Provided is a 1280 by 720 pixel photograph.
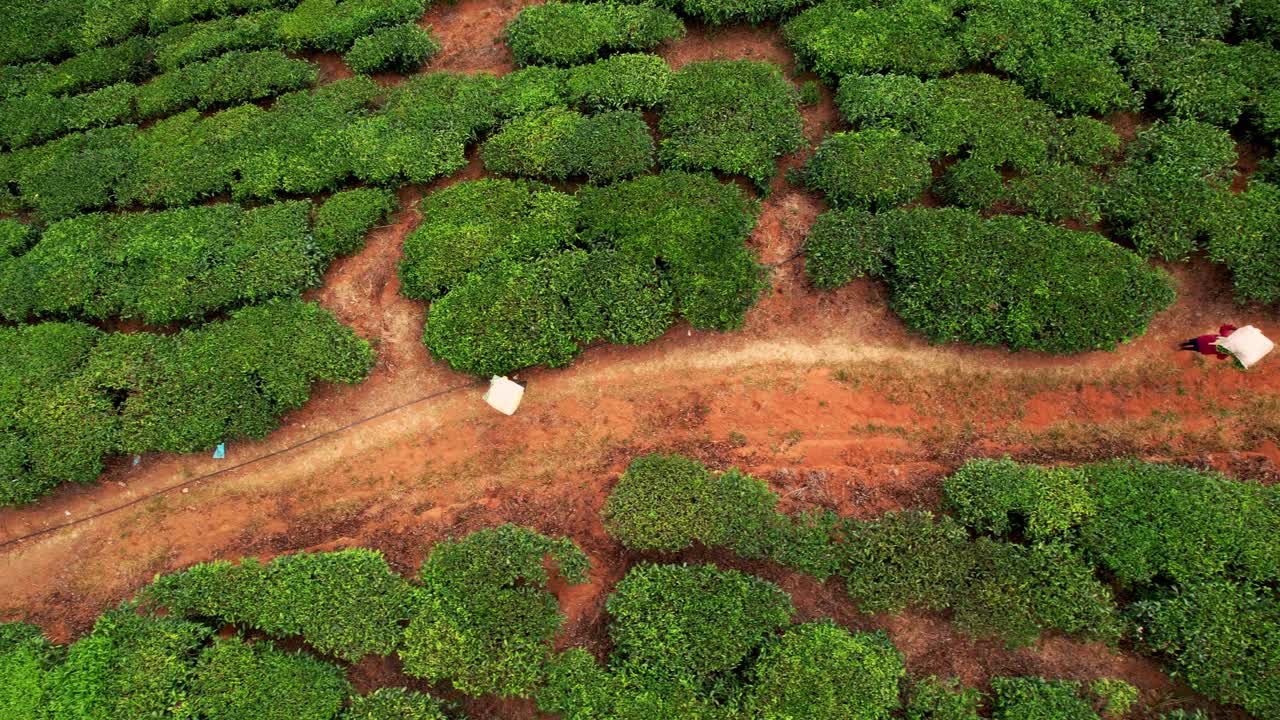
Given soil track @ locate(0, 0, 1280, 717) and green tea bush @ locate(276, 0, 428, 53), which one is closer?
soil track @ locate(0, 0, 1280, 717)

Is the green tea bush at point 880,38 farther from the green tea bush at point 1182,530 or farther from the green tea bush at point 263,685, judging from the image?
the green tea bush at point 263,685

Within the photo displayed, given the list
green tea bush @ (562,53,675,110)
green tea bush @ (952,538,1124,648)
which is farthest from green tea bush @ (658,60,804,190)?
green tea bush @ (952,538,1124,648)

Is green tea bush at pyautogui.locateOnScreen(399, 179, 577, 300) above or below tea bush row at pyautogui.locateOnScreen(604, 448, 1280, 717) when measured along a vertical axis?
above

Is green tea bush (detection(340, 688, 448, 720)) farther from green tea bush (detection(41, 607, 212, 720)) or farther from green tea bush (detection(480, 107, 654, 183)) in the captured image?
green tea bush (detection(480, 107, 654, 183))

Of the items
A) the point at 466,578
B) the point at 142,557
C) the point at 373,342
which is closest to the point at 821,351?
the point at 466,578

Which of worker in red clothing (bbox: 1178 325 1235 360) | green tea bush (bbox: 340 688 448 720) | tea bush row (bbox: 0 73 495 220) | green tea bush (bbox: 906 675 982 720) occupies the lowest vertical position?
green tea bush (bbox: 340 688 448 720)

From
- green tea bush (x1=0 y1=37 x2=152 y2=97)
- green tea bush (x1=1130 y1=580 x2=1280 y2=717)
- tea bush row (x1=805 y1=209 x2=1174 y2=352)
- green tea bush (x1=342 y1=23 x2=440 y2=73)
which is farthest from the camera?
green tea bush (x1=0 y1=37 x2=152 y2=97)

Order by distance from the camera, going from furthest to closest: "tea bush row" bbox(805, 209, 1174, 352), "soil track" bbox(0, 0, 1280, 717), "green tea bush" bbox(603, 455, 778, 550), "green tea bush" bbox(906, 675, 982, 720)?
"tea bush row" bbox(805, 209, 1174, 352), "soil track" bbox(0, 0, 1280, 717), "green tea bush" bbox(603, 455, 778, 550), "green tea bush" bbox(906, 675, 982, 720)
